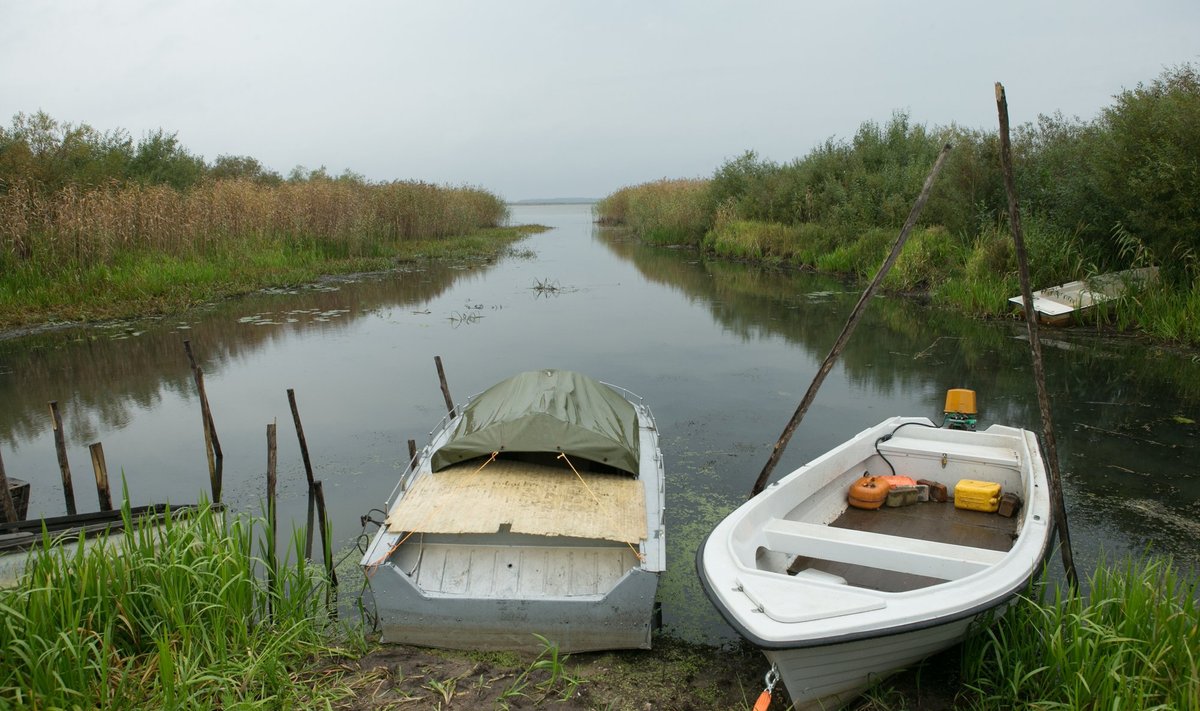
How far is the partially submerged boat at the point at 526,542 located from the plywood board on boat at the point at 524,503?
12 millimetres

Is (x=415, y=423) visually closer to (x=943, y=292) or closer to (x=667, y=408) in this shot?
(x=667, y=408)

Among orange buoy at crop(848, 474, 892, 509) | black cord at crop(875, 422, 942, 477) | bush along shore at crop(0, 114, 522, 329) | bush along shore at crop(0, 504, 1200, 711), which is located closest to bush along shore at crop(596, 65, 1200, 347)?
black cord at crop(875, 422, 942, 477)

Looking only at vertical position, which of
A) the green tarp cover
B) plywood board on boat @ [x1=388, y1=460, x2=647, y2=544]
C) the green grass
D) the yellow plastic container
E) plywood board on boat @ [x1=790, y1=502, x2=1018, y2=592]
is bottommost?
plywood board on boat @ [x1=790, y1=502, x2=1018, y2=592]

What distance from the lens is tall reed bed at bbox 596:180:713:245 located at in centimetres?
3278

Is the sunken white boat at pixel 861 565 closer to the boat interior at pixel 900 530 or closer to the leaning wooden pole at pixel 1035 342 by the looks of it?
the boat interior at pixel 900 530

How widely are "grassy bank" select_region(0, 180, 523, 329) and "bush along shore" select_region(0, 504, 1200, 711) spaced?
12.6 m

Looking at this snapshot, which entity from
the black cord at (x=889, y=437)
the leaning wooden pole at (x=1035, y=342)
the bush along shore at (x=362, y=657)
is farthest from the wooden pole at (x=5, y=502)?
the leaning wooden pole at (x=1035, y=342)

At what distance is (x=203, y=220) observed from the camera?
62.2 ft

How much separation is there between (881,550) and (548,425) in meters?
2.37

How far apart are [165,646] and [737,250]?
991 inches

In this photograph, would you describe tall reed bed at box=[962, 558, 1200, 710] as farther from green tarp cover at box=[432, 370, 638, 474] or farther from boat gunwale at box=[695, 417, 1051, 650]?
green tarp cover at box=[432, 370, 638, 474]

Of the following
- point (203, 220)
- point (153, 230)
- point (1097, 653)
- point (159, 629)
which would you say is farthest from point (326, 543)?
point (203, 220)

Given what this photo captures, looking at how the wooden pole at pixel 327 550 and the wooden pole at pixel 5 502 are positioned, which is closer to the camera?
the wooden pole at pixel 327 550

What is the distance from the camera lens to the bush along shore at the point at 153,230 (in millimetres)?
15133
